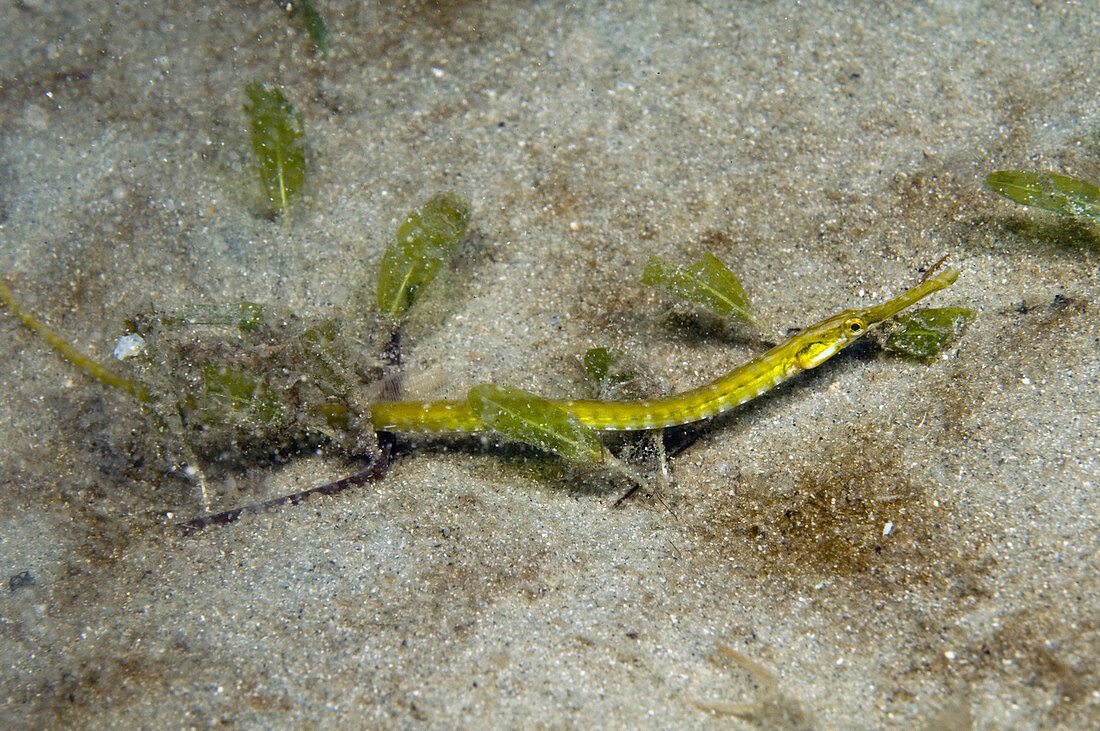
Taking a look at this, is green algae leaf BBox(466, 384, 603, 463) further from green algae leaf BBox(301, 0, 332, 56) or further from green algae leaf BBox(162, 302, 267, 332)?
green algae leaf BBox(301, 0, 332, 56)

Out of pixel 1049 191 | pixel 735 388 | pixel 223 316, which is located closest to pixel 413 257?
pixel 223 316

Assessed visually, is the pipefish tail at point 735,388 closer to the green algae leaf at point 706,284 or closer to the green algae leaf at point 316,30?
the green algae leaf at point 706,284

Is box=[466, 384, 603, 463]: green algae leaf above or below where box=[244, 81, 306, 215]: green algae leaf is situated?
below

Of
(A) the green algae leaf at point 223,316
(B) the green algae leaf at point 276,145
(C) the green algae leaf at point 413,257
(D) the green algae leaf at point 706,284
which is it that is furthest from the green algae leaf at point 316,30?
(D) the green algae leaf at point 706,284

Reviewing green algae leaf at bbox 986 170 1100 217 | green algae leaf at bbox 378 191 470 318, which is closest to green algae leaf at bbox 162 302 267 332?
green algae leaf at bbox 378 191 470 318

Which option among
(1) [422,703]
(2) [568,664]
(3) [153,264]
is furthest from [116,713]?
(3) [153,264]

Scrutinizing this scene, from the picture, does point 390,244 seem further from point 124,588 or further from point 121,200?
point 124,588

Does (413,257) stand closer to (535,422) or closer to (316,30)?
(535,422)
